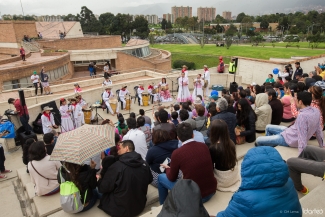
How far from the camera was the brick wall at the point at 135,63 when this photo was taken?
30331 mm

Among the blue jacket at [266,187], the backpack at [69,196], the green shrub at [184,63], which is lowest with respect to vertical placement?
the green shrub at [184,63]

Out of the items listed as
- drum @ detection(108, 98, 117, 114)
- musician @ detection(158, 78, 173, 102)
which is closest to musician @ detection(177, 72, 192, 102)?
musician @ detection(158, 78, 173, 102)

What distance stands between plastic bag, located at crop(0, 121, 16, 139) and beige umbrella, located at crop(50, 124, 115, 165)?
5773 millimetres

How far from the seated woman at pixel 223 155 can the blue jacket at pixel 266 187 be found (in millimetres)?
1749

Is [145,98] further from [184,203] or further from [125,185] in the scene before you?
[184,203]

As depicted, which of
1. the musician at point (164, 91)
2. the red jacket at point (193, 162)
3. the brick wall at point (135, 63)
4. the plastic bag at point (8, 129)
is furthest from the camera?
the brick wall at point (135, 63)

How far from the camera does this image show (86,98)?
14.3 metres

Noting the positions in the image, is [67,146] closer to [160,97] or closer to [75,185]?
[75,185]

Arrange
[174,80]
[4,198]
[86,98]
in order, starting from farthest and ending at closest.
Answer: [174,80] → [86,98] → [4,198]

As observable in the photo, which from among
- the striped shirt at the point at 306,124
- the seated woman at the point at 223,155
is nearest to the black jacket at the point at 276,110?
the striped shirt at the point at 306,124

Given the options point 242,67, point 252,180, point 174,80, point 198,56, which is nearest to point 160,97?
point 174,80

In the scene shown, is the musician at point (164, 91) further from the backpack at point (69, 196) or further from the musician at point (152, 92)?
the backpack at point (69, 196)

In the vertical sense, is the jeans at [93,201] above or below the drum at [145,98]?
above

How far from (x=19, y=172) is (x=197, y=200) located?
6.32 m
